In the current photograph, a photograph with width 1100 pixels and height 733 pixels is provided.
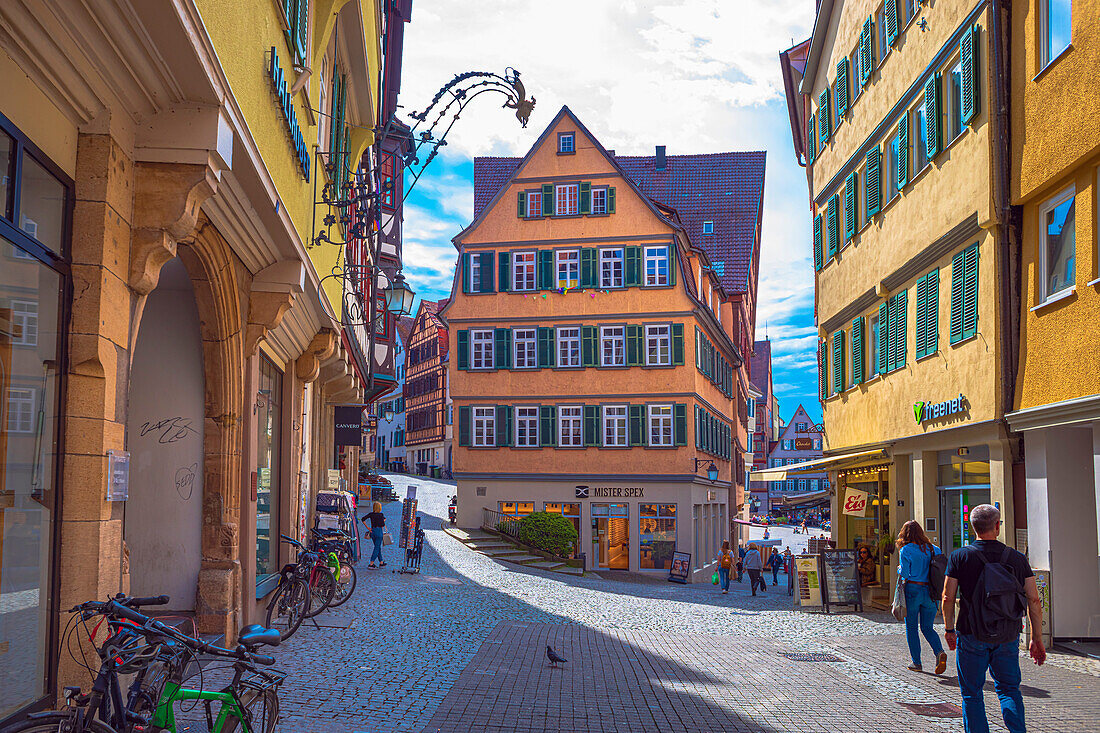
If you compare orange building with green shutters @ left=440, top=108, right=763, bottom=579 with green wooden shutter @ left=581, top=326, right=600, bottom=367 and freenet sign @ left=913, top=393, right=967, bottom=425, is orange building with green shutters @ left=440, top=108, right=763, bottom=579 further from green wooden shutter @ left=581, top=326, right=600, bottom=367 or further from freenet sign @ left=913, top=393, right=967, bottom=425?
freenet sign @ left=913, top=393, right=967, bottom=425

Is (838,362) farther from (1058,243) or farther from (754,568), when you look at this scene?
(1058,243)

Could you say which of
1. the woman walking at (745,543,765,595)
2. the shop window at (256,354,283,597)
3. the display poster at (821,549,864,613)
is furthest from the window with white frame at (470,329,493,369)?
the shop window at (256,354,283,597)

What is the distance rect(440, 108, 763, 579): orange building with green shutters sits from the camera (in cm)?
3544

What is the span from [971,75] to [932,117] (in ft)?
6.96

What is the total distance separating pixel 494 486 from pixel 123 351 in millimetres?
29888

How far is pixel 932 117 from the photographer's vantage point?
17.4 metres

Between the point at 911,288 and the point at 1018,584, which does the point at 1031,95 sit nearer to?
the point at 911,288

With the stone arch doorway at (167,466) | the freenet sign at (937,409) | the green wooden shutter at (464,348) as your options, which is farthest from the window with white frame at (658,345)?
the stone arch doorway at (167,466)

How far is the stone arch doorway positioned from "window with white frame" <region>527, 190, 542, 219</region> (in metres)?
26.8

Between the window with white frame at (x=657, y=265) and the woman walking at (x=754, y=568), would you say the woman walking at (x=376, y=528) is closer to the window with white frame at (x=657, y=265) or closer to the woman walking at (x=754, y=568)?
the woman walking at (x=754, y=568)

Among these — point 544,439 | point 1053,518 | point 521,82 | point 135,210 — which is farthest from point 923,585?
point 544,439

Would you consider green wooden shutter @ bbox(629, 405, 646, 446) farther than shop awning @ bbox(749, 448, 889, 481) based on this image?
Yes

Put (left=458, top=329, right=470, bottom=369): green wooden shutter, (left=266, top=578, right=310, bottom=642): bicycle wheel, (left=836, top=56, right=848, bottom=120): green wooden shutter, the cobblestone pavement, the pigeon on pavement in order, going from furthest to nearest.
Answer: (left=458, top=329, right=470, bottom=369): green wooden shutter
(left=836, top=56, right=848, bottom=120): green wooden shutter
(left=266, top=578, right=310, bottom=642): bicycle wheel
the pigeon on pavement
the cobblestone pavement

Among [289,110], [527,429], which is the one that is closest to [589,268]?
[527,429]
